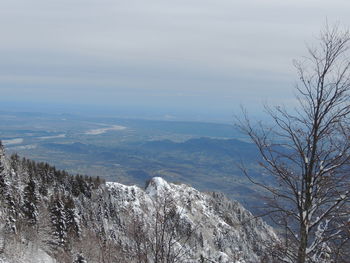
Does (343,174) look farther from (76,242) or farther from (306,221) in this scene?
(76,242)

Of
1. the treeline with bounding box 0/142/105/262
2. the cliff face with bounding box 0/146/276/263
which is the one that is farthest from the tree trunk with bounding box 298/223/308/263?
the treeline with bounding box 0/142/105/262

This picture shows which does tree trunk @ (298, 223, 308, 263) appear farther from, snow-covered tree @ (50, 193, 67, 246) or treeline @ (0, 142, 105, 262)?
snow-covered tree @ (50, 193, 67, 246)

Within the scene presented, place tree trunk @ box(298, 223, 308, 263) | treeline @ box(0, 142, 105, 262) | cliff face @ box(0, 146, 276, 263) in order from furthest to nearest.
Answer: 1. treeline @ box(0, 142, 105, 262)
2. cliff face @ box(0, 146, 276, 263)
3. tree trunk @ box(298, 223, 308, 263)

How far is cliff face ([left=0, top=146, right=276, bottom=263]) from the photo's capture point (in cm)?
1198

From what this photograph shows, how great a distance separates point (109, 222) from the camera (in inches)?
2564

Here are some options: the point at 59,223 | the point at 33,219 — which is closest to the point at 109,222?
the point at 33,219

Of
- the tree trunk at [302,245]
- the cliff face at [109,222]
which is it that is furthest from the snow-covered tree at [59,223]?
the tree trunk at [302,245]

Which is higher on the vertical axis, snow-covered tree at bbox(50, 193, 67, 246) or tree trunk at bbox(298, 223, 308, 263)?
tree trunk at bbox(298, 223, 308, 263)

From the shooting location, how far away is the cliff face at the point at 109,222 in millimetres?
11984

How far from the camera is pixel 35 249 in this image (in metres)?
29.5

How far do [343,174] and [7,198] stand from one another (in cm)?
4168

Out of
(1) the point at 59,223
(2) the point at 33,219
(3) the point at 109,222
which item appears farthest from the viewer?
(3) the point at 109,222

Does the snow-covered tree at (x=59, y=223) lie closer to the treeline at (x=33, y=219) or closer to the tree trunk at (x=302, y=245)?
the treeline at (x=33, y=219)

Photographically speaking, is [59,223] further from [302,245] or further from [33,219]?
[302,245]
